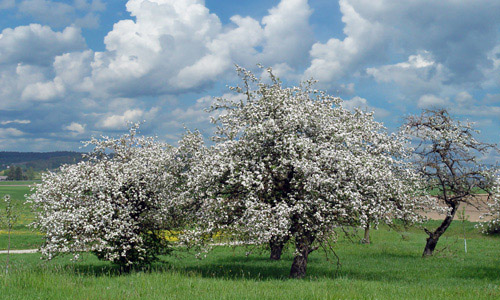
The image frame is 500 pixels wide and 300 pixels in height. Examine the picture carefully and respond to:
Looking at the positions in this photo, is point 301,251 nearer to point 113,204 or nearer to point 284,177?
point 284,177

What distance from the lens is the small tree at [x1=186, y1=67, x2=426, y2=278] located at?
1555cm

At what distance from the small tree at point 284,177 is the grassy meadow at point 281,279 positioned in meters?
1.83

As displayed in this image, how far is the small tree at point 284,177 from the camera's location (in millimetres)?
15547

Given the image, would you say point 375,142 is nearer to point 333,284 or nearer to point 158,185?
point 333,284

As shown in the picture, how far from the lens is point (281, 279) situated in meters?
18.2

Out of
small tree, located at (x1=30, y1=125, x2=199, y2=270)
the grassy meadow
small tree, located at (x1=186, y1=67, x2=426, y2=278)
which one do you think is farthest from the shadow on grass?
small tree, located at (x1=30, y1=125, x2=199, y2=270)

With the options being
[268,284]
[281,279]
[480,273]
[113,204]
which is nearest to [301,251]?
[281,279]

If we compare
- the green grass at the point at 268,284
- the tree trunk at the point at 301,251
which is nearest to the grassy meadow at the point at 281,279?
the green grass at the point at 268,284

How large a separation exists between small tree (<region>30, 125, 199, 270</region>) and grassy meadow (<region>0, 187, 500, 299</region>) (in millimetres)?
973

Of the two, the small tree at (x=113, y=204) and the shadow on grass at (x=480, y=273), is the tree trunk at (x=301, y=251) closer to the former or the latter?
the small tree at (x=113, y=204)

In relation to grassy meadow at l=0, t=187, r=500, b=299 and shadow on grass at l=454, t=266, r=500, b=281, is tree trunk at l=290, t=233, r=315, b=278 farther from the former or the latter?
shadow on grass at l=454, t=266, r=500, b=281

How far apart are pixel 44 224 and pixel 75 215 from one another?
158 centimetres

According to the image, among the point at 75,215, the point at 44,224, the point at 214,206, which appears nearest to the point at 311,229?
the point at 214,206

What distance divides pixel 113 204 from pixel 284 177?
25.1 feet
